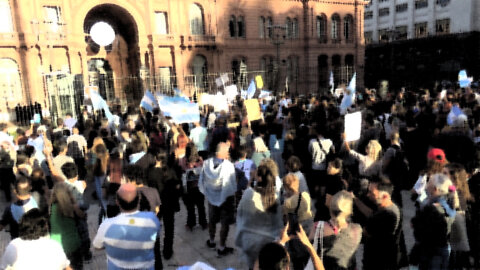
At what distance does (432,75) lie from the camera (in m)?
38.1

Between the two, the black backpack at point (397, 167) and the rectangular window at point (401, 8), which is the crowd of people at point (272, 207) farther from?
the rectangular window at point (401, 8)

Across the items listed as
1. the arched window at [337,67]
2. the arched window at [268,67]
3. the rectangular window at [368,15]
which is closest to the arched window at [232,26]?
the arched window at [268,67]

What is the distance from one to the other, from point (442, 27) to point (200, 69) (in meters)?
29.5

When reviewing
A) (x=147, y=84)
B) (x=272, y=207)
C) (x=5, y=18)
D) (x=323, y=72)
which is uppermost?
(x=5, y=18)

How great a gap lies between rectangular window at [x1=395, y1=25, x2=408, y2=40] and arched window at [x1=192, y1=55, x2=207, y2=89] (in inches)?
1072

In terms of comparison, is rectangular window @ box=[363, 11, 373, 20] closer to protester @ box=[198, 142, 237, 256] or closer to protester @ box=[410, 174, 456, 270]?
protester @ box=[198, 142, 237, 256]

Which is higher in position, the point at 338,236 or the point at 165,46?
the point at 165,46

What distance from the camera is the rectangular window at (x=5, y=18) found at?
874 inches

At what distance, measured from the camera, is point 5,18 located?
22344 millimetres

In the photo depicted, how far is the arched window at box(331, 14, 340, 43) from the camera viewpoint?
37.1 meters

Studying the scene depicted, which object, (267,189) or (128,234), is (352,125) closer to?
(267,189)

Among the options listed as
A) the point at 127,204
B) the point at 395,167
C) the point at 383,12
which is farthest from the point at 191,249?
the point at 383,12

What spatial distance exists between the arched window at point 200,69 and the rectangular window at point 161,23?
337 cm

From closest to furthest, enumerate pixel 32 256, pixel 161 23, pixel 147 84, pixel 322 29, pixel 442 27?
pixel 32 256 → pixel 147 84 → pixel 161 23 → pixel 322 29 → pixel 442 27
